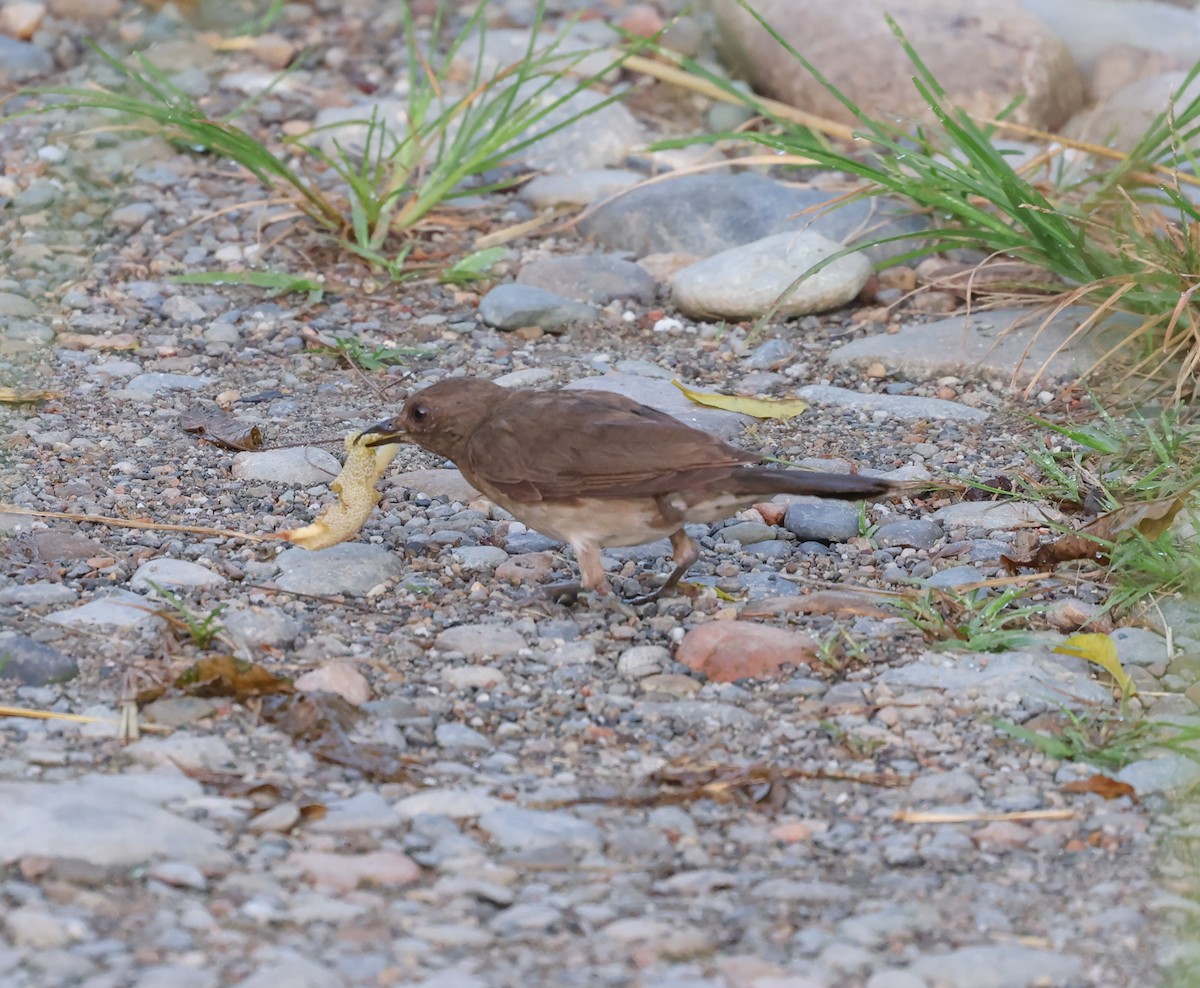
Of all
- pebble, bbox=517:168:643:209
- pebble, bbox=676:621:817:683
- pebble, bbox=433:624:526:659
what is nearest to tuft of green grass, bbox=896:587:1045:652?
pebble, bbox=676:621:817:683

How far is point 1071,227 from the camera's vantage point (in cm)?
650

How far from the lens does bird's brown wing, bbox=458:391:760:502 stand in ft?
15.2

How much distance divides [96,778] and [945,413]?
12.3 ft

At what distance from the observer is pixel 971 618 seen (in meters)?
4.64

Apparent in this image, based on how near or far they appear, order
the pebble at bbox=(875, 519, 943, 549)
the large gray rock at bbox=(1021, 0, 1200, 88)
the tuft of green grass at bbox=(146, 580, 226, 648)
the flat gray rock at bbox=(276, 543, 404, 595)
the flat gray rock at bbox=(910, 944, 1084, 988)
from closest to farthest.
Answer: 1. the flat gray rock at bbox=(910, 944, 1084, 988)
2. the tuft of green grass at bbox=(146, 580, 226, 648)
3. the flat gray rock at bbox=(276, 543, 404, 595)
4. the pebble at bbox=(875, 519, 943, 549)
5. the large gray rock at bbox=(1021, 0, 1200, 88)

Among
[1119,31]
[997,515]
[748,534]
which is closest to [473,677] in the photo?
[748,534]

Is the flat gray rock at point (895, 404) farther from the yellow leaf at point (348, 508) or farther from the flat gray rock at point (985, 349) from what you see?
the yellow leaf at point (348, 508)

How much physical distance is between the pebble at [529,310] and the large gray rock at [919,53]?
2.67 metres

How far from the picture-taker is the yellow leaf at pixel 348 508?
5.05 metres

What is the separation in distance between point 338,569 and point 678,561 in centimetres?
100

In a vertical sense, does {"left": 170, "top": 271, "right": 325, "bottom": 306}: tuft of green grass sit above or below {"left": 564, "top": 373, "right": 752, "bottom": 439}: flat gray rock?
above

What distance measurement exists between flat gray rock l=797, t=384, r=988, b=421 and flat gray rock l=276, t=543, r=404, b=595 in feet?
6.92

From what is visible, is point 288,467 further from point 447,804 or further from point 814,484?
point 447,804

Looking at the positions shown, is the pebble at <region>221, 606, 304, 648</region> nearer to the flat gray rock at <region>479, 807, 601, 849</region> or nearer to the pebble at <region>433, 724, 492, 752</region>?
the pebble at <region>433, 724, 492, 752</region>
